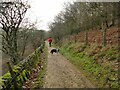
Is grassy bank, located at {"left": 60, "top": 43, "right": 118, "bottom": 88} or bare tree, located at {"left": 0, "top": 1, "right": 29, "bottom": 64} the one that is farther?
bare tree, located at {"left": 0, "top": 1, "right": 29, "bottom": 64}

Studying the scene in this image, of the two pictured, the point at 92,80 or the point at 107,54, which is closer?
the point at 92,80

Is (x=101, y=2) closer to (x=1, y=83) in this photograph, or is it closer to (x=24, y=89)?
(x=24, y=89)

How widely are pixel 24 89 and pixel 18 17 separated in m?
17.1

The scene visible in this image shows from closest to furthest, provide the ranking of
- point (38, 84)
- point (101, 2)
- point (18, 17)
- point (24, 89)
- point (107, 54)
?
point (24, 89), point (38, 84), point (107, 54), point (101, 2), point (18, 17)

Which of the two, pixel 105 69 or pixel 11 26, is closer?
pixel 105 69

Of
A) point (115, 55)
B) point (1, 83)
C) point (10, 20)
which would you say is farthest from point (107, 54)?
point (10, 20)

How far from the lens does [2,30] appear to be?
82.8 ft

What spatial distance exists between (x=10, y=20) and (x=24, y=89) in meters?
16.1

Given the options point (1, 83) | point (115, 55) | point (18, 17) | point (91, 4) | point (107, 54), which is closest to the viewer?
point (1, 83)

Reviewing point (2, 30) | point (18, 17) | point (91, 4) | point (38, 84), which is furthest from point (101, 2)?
point (38, 84)

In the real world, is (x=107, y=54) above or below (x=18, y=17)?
below

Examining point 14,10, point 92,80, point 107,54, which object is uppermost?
point 14,10

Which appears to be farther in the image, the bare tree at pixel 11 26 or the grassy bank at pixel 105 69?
the bare tree at pixel 11 26

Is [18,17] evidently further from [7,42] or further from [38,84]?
[38,84]
